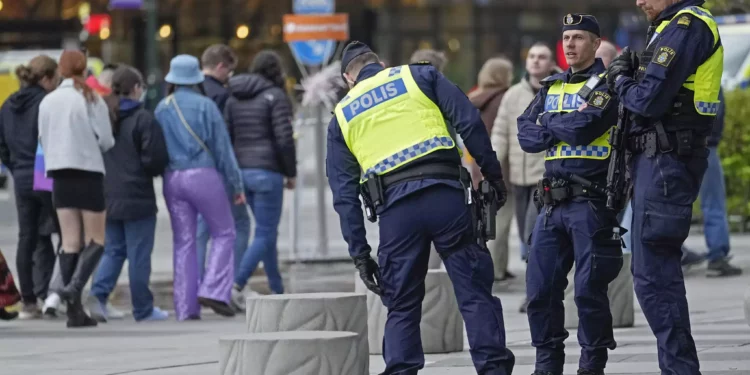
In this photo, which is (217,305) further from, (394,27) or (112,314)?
(394,27)

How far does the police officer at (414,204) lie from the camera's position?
7250 millimetres

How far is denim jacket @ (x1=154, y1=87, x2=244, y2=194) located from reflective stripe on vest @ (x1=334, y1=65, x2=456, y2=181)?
14.5 feet

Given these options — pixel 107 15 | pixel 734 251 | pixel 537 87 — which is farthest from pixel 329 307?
pixel 107 15

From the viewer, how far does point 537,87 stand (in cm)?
1201

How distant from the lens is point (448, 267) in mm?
7328

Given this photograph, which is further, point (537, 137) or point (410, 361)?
point (537, 137)

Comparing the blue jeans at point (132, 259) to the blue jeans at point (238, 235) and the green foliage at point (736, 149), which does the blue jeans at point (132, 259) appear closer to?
the blue jeans at point (238, 235)

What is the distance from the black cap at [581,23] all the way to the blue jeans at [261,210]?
4.91 m

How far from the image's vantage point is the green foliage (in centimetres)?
1731

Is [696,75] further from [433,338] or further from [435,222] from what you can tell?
[433,338]

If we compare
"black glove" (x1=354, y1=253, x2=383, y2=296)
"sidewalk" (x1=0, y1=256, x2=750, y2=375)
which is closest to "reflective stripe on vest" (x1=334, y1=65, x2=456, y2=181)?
"black glove" (x1=354, y1=253, x2=383, y2=296)

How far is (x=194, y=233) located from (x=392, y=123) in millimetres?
4745

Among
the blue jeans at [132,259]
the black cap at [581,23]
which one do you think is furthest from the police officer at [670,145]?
the blue jeans at [132,259]

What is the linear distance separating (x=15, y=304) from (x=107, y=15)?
3149 cm
